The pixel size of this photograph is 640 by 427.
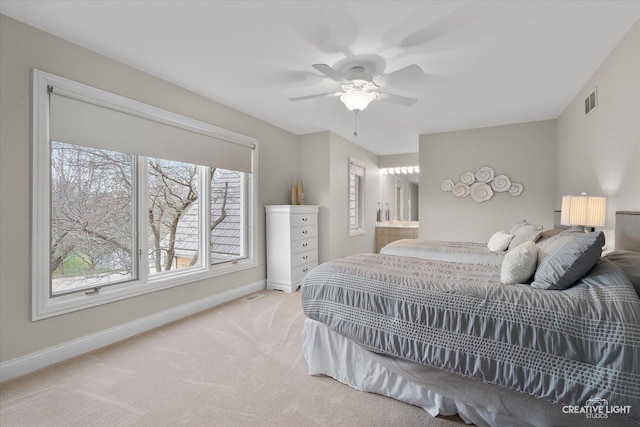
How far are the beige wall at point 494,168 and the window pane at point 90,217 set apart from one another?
4344mm

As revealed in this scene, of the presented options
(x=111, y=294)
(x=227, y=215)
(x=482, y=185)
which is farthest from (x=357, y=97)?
(x=482, y=185)

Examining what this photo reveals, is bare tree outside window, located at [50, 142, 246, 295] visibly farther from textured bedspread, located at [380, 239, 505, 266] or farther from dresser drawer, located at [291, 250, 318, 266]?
textured bedspread, located at [380, 239, 505, 266]

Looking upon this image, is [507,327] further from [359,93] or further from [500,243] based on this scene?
[359,93]

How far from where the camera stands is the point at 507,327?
55.8 inches

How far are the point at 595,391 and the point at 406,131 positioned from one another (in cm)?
421

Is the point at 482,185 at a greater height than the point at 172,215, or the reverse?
the point at 482,185

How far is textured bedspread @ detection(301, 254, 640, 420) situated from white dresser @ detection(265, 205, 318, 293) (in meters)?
2.25

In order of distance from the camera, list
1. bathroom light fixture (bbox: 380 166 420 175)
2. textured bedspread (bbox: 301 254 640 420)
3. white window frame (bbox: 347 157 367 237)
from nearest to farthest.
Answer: textured bedspread (bbox: 301 254 640 420) → white window frame (bbox: 347 157 367 237) → bathroom light fixture (bbox: 380 166 420 175)

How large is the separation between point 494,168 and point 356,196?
2.51 meters

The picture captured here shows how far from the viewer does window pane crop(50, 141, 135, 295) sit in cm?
231

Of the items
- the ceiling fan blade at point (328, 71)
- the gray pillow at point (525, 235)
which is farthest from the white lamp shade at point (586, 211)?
the ceiling fan blade at point (328, 71)

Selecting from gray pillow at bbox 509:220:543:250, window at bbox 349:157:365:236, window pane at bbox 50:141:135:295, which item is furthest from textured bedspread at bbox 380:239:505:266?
window pane at bbox 50:141:135:295

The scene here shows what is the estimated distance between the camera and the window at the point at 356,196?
18.6 feet

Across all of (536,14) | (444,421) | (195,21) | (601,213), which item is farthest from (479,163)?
(195,21)
